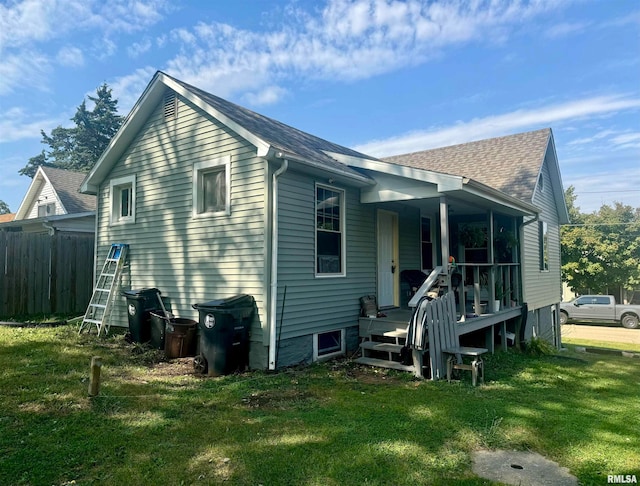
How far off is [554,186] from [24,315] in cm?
1692

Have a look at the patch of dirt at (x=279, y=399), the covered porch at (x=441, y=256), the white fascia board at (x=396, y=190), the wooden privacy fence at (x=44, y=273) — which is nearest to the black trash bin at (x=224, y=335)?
the patch of dirt at (x=279, y=399)

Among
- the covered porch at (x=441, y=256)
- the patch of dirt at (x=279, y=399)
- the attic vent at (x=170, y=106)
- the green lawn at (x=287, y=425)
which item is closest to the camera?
the green lawn at (x=287, y=425)

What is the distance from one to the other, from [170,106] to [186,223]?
253 cm

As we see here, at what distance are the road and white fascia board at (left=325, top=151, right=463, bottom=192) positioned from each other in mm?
14804

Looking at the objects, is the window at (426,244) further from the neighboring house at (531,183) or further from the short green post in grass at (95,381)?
the short green post in grass at (95,381)

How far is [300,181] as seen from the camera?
723 centimetres

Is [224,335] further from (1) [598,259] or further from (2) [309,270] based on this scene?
(1) [598,259]

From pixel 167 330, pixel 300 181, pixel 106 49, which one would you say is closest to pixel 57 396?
pixel 167 330

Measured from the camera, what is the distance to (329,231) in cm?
783

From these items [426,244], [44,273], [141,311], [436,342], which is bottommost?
[436,342]

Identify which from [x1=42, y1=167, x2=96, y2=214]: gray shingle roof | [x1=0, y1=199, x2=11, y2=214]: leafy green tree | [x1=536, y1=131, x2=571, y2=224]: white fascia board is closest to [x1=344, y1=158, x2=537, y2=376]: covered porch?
[x1=536, y1=131, x2=571, y2=224]: white fascia board

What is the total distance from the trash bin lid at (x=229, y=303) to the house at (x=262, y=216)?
0.67 ft

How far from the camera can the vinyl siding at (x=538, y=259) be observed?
12.0 meters

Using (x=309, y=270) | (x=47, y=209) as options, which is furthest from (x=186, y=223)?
(x=47, y=209)
